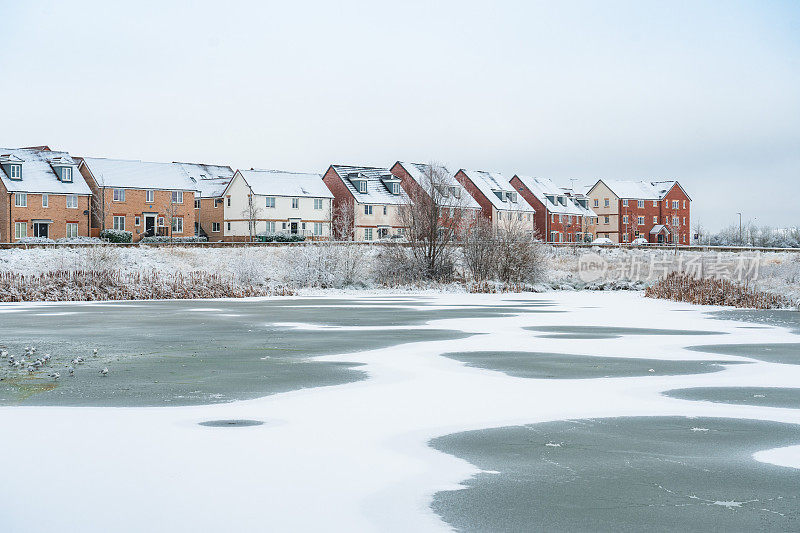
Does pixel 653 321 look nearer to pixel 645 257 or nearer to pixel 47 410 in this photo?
pixel 47 410

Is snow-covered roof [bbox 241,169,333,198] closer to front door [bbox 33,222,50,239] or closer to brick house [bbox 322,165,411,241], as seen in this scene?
brick house [bbox 322,165,411,241]

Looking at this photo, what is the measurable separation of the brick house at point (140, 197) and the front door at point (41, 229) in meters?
4.94

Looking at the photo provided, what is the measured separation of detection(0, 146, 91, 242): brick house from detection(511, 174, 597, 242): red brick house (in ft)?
172

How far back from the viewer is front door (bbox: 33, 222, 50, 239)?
7034 cm

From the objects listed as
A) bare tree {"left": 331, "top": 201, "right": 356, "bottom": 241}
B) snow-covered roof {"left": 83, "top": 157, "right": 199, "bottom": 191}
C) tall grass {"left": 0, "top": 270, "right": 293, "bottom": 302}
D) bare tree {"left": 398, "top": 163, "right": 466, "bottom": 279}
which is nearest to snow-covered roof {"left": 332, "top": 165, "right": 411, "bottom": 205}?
bare tree {"left": 331, "top": 201, "right": 356, "bottom": 241}

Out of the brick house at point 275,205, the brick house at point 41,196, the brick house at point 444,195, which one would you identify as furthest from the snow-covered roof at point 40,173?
the brick house at point 444,195

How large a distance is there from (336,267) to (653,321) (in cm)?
2342

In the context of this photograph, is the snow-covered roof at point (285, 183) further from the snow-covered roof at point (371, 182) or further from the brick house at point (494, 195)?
the brick house at point (494, 195)

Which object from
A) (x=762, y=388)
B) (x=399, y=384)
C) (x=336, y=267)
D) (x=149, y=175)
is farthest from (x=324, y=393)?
(x=149, y=175)

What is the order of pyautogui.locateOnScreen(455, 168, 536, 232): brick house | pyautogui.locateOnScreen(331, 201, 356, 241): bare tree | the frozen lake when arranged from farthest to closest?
pyautogui.locateOnScreen(455, 168, 536, 232): brick house, pyautogui.locateOnScreen(331, 201, 356, 241): bare tree, the frozen lake

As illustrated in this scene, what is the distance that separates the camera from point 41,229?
7081cm

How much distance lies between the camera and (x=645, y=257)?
5816 cm

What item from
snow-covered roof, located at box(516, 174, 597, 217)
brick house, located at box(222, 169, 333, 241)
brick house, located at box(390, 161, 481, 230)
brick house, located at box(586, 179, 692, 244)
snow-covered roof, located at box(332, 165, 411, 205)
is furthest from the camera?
brick house, located at box(586, 179, 692, 244)

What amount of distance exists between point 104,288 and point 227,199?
2035 inches
